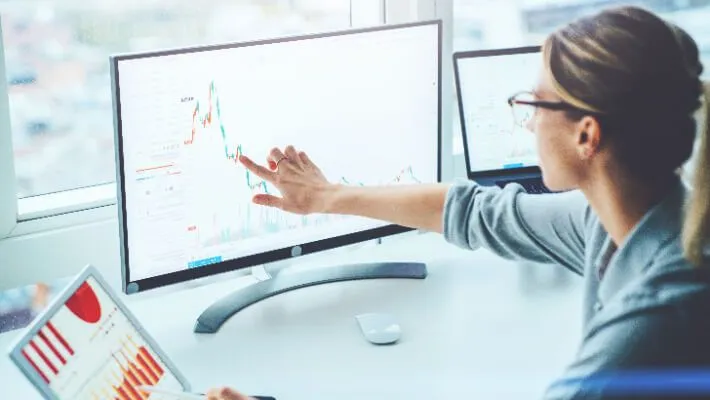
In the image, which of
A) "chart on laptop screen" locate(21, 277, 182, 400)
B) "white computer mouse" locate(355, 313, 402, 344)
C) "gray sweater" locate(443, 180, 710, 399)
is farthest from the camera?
"white computer mouse" locate(355, 313, 402, 344)

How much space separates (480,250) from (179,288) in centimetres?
62

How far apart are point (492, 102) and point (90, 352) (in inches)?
40.2

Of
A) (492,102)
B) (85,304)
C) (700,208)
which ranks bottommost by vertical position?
(85,304)

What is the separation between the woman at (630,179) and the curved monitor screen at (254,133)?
37 centimetres

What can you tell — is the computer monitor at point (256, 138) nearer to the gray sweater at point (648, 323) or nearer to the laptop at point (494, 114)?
the laptop at point (494, 114)

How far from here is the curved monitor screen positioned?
1492 mm

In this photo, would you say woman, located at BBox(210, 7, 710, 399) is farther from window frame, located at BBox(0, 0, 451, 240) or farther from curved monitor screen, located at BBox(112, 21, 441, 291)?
window frame, located at BBox(0, 0, 451, 240)

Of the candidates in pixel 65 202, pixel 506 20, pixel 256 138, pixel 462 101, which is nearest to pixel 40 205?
pixel 65 202

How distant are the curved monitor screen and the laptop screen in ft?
0.51

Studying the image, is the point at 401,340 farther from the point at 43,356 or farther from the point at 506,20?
the point at 506,20

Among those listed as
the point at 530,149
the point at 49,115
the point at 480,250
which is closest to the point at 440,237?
the point at 480,250

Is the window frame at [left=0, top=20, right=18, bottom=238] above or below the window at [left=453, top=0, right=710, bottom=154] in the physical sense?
below

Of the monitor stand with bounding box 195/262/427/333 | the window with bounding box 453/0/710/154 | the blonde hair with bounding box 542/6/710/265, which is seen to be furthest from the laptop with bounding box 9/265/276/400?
the window with bounding box 453/0/710/154

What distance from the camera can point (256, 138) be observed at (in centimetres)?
160
